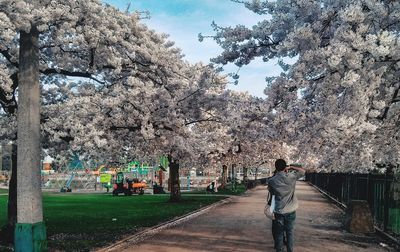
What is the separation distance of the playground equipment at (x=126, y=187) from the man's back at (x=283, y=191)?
3787cm

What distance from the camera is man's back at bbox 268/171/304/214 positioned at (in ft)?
32.2

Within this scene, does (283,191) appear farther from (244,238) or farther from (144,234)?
(144,234)

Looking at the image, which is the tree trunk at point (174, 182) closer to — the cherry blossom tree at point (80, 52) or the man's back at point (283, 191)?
the cherry blossom tree at point (80, 52)

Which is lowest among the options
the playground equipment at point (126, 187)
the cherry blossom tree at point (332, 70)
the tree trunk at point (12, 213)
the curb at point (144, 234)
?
the playground equipment at point (126, 187)

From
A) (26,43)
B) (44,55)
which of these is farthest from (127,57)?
(26,43)

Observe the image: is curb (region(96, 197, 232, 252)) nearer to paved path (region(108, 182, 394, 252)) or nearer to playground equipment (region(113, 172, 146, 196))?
paved path (region(108, 182, 394, 252))

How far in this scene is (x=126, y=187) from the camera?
47469mm

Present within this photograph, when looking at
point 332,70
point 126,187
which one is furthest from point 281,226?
point 126,187

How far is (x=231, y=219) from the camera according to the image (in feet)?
67.8

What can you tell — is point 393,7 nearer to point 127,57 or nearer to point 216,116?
point 127,57

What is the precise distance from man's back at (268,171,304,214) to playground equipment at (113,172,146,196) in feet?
124

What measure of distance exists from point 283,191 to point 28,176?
4.78 meters

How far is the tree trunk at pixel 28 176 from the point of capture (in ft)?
31.7

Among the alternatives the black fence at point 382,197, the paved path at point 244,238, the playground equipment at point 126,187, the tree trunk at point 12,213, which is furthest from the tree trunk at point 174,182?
the tree trunk at point 12,213
